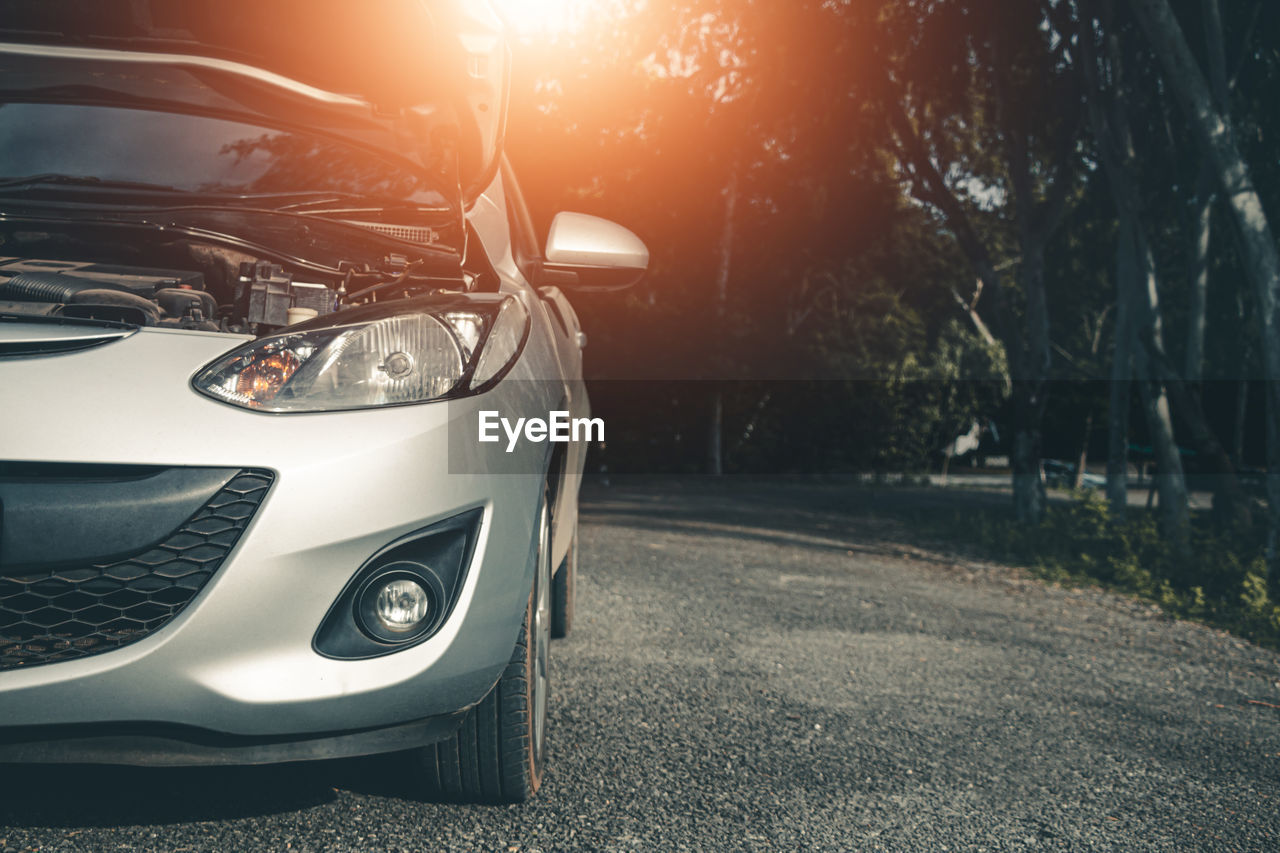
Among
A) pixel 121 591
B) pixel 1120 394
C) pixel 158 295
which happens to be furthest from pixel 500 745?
pixel 1120 394

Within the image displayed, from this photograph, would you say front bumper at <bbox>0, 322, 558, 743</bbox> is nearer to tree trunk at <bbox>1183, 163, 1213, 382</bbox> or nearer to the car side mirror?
the car side mirror

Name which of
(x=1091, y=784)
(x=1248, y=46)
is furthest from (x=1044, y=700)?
(x=1248, y=46)

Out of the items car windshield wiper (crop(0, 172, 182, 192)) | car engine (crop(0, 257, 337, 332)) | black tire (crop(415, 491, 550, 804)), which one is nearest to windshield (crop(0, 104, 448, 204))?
car windshield wiper (crop(0, 172, 182, 192))

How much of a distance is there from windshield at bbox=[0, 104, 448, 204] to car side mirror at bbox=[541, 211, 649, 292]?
49 centimetres

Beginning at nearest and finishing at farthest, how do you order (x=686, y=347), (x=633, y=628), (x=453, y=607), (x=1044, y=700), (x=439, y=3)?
(x=453, y=607) → (x=439, y=3) → (x=1044, y=700) → (x=633, y=628) → (x=686, y=347)

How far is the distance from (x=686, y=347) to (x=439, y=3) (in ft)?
56.5

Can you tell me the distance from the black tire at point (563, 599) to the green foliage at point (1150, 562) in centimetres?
376

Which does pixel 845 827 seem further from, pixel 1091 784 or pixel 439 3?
pixel 439 3

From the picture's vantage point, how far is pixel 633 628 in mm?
4699

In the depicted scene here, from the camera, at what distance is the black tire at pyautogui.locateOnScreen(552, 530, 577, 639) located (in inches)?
161

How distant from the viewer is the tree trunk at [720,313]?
2000cm

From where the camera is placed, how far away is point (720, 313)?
2048cm

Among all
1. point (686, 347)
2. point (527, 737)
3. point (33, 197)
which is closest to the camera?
point (527, 737)

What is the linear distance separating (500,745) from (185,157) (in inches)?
73.7
